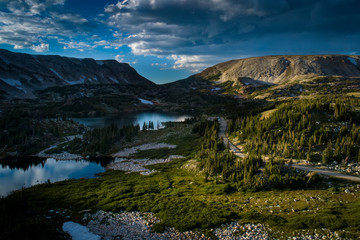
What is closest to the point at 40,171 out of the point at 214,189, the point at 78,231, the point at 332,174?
the point at 78,231

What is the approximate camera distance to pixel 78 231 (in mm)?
18109

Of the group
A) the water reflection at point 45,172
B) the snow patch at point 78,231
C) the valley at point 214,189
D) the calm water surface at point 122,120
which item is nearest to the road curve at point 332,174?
the valley at point 214,189

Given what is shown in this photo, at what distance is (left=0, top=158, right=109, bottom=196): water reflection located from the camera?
125 ft

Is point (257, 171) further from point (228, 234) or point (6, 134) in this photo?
point (6, 134)

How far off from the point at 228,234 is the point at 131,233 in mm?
7952

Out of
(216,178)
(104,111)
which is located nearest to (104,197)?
(216,178)

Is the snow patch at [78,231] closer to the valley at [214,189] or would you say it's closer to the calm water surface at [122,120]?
the valley at [214,189]

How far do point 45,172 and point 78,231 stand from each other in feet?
106

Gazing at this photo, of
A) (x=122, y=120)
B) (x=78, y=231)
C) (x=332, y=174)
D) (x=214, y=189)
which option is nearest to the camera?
(x=78, y=231)

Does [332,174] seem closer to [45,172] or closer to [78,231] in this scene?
[78,231]

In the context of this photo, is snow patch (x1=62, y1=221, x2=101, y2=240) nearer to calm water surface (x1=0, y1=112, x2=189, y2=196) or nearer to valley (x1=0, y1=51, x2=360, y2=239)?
valley (x1=0, y1=51, x2=360, y2=239)

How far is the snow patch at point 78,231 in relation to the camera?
1715cm

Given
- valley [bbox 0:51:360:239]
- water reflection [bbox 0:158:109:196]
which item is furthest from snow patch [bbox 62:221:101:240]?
water reflection [bbox 0:158:109:196]

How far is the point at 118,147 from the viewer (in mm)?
64250
